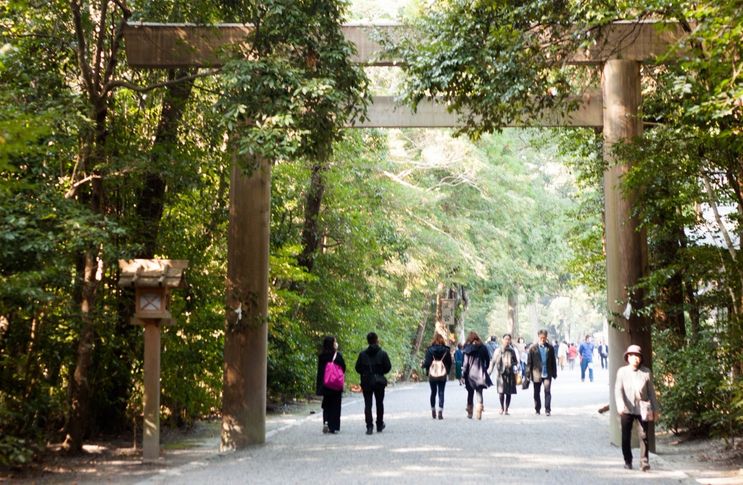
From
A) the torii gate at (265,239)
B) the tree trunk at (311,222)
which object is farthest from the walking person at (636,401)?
the tree trunk at (311,222)

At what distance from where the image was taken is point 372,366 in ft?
54.7

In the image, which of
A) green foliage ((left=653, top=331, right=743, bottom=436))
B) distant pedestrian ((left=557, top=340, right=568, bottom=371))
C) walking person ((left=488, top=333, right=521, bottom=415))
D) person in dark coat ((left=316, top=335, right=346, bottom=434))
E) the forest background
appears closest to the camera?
the forest background

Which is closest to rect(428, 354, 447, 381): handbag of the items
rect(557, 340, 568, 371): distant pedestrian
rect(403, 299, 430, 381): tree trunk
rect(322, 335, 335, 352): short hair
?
rect(322, 335, 335, 352): short hair

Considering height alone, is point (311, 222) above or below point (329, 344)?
above

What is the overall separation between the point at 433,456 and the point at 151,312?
401 cm

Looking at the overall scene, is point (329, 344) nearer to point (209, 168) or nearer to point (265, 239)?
point (265, 239)

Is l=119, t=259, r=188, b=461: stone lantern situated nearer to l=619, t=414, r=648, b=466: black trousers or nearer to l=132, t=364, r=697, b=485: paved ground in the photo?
l=132, t=364, r=697, b=485: paved ground

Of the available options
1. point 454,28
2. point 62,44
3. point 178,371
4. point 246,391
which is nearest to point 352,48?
point 454,28

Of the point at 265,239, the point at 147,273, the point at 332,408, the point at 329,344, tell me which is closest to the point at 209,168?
the point at 265,239

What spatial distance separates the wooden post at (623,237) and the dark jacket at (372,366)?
370 centimetres

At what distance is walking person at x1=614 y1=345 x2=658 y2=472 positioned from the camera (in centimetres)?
1194

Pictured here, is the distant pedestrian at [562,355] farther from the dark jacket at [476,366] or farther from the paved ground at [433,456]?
the dark jacket at [476,366]

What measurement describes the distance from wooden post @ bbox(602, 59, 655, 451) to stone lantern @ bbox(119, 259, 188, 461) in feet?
20.7

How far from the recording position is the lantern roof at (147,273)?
13055 millimetres
